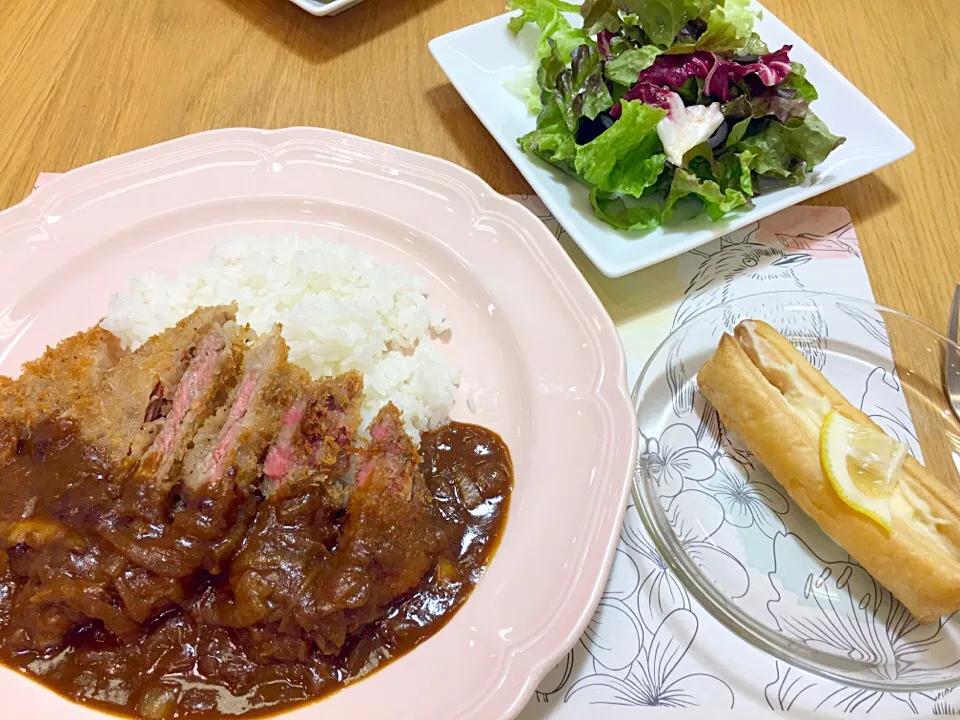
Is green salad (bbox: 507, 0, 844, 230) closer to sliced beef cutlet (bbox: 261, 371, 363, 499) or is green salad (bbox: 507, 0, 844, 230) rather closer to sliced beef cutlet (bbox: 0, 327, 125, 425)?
sliced beef cutlet (bbox: 261, 371, 363, 499)

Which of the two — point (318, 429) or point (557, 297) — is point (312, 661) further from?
point (557, 297)

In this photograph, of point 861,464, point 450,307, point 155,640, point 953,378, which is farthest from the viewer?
point 450,307

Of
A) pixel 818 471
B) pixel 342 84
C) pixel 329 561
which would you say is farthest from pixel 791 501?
pixel 342 84

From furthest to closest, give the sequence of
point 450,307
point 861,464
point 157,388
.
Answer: point 450,307 → point 157,388 → point 861,464

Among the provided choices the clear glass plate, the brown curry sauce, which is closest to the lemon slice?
the clear glass plate

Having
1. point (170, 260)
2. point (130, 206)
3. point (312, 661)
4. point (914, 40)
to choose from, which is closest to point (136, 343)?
point (170, 260)

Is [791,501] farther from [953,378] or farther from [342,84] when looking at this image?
[342,84]
